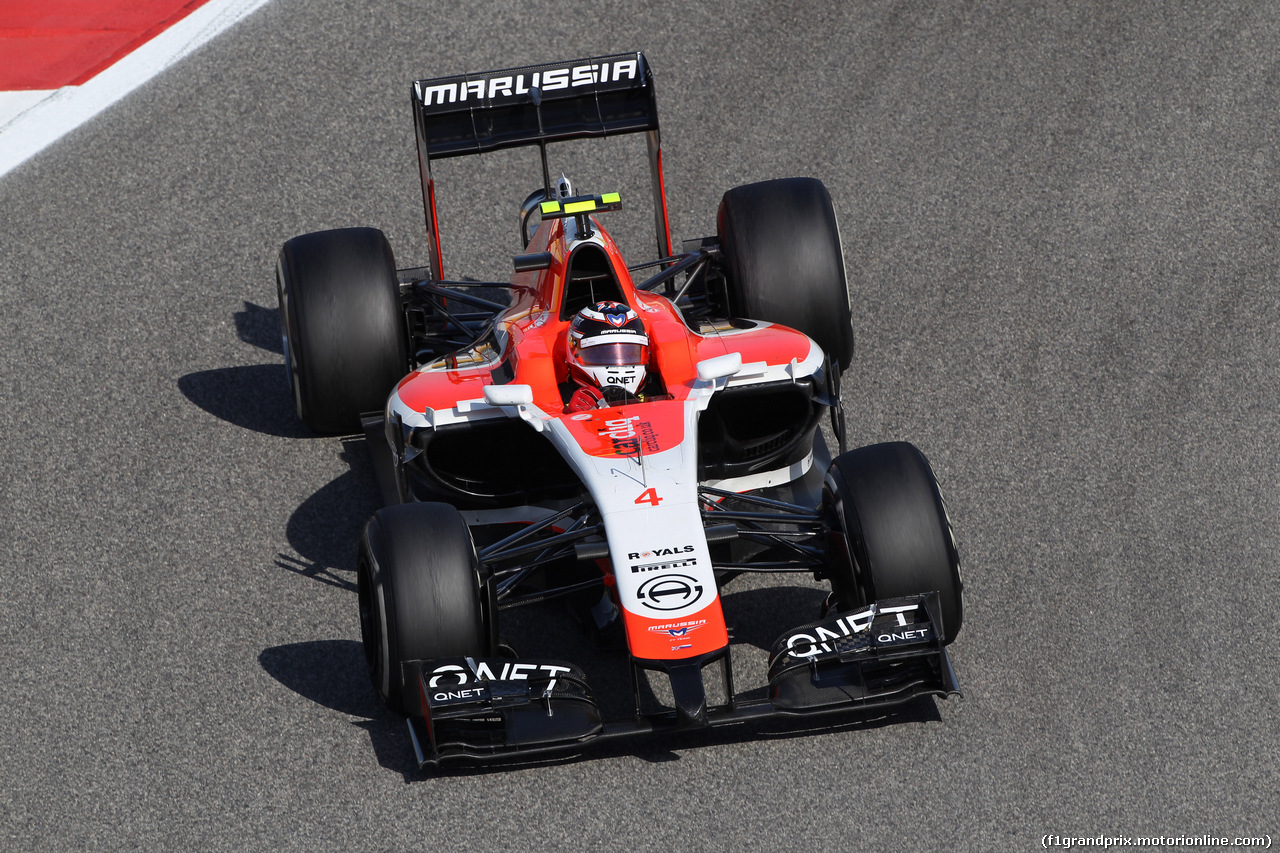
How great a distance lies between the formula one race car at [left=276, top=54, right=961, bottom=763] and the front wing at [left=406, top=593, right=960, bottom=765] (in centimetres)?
1

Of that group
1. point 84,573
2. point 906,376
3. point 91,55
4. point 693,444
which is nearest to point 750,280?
point 906,376

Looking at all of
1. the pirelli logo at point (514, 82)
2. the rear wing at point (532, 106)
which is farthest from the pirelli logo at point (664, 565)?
the pirelli logo at point (514, 82)

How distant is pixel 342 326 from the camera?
28.6 feet

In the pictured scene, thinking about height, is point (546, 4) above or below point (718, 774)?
above

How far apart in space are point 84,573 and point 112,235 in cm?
395

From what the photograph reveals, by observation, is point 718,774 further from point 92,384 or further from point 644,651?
point 92,384

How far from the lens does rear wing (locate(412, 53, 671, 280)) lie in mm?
9078

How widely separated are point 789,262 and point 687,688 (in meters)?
3.37

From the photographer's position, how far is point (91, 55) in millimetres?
13531

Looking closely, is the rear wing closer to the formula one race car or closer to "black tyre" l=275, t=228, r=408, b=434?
the formula one race car

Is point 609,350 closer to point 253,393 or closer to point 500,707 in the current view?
point 500,707

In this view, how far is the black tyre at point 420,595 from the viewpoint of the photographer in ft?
21.0

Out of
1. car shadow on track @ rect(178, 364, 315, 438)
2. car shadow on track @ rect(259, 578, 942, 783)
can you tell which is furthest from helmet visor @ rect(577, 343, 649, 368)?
car shadow on track @ rect(178, 364, 315, 438)

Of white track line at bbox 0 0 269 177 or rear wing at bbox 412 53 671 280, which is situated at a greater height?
white track line at bbox 0 0 269 177
